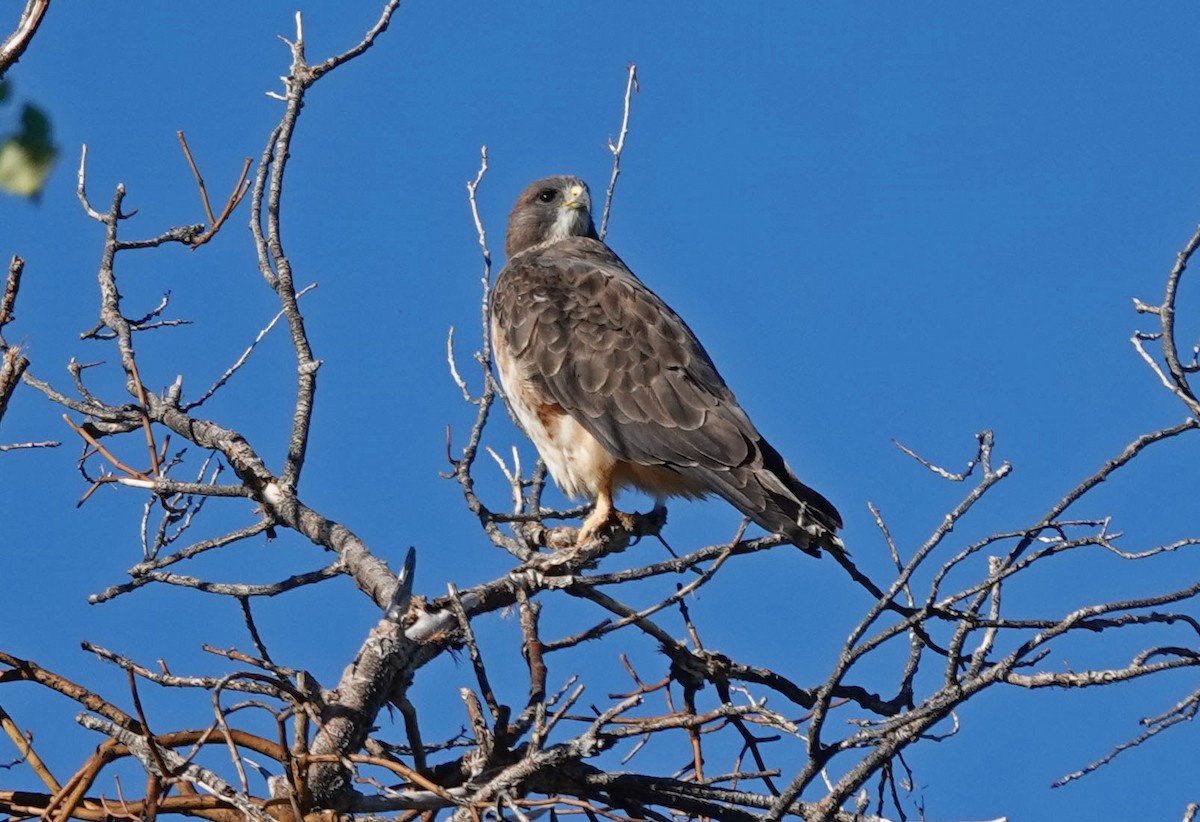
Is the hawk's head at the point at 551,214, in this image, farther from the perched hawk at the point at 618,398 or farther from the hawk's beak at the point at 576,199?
the perched hawk at the point at 618,398

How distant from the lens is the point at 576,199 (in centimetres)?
752

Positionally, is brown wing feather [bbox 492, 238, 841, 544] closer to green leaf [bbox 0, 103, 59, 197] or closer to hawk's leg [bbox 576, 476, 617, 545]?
hawk's leg [bbox 576, 476, 617, 545]

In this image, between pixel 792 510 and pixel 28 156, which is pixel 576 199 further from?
pixel 28 156

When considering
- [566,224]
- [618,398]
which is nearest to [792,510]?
[618,398]

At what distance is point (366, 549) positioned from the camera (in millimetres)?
3910

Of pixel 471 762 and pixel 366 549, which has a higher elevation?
pixel 366 549

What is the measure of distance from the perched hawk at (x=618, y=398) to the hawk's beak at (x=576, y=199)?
2.64 feet

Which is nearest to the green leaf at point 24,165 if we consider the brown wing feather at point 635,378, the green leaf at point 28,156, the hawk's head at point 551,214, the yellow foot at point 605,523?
the green leaf at point 28,156

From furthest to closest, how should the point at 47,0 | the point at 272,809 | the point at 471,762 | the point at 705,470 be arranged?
the point at 705,470, the point at 471,762, the point at 272,809, the point at 47,0

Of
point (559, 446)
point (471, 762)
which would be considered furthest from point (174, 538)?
point (559, 446)

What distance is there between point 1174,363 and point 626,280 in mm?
3651

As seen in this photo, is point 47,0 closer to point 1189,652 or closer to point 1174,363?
point 1174,363

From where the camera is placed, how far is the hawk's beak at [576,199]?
7504 mm

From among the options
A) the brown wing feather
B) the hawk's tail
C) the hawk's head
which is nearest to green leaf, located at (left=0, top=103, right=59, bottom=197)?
the hawk's tail
